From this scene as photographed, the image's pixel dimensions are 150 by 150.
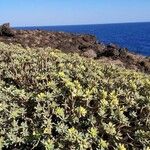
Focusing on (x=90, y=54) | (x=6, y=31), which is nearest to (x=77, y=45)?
(x=90, y=54)

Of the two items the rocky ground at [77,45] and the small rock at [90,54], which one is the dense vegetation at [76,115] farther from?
the small rock at [90,54]

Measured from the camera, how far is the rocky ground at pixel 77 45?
65.1 feet

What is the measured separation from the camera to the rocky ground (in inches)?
781

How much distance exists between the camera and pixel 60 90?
230 inches

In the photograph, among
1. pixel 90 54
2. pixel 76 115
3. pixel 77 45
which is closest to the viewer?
pixel 76 115

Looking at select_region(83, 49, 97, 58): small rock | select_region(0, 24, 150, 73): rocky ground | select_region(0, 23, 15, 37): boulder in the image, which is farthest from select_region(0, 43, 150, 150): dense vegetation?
select_region(0, 23, 15, 37): boulder

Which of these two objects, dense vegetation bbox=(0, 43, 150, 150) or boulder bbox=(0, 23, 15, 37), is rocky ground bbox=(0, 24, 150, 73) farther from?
dense vegetation bbox=(0, 43, 150, 150)

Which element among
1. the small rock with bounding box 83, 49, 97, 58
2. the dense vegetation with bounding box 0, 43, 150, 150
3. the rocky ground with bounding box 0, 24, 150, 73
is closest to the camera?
the dense vegetation with bounding box 0, 43, 150, 150

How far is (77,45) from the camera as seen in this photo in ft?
78.9

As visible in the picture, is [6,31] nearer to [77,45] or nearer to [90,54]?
[77,45]

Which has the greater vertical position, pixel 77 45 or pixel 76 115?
pixel 76 115

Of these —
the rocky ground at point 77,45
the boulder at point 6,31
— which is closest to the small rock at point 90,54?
the rocky ground at point 77,45

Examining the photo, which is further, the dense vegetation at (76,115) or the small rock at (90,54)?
the small rock at (90,54)

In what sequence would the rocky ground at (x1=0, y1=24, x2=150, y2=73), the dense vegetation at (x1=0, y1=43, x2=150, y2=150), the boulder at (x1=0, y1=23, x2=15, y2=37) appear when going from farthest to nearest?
the boulder at (x1=0, y1=23, x2=15, y2=37)
the rocky ground at (x1=0, y1=24, x2=150, y2=73)
the dense vegetation at (x1=0, y1=43, x2=150, y2=150)
